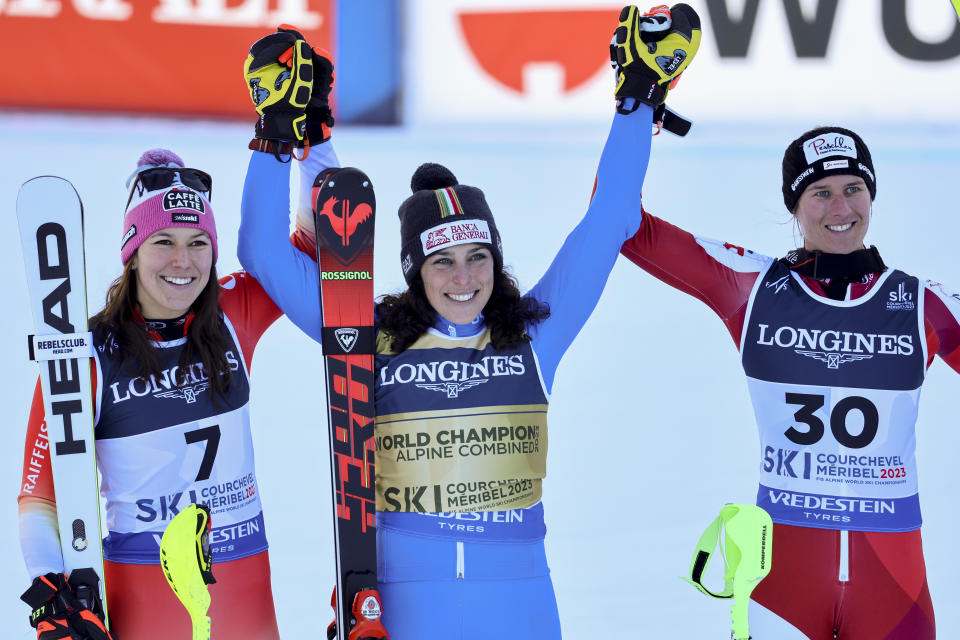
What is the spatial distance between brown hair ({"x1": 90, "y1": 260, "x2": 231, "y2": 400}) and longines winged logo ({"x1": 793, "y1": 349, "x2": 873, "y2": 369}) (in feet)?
4.77

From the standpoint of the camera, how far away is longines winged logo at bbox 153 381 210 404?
238 cm

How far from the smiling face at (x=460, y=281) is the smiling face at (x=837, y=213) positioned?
888 mm

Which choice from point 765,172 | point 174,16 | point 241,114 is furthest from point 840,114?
point 174,16

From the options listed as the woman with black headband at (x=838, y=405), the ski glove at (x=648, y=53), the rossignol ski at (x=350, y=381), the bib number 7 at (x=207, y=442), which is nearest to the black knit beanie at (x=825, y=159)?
the woman with black headband at (x=838, y=405)

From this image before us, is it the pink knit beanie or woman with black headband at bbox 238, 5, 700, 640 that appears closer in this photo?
woman with black headband at bbox 238, 5, 700, 640

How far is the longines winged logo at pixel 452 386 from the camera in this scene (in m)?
2.35

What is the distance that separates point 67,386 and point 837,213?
1.93 m

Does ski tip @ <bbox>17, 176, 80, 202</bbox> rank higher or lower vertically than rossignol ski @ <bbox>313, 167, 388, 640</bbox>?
higher

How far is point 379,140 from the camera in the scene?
6176 mm

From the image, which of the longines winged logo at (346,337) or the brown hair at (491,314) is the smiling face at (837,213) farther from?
the longines winged logo at (346,337)

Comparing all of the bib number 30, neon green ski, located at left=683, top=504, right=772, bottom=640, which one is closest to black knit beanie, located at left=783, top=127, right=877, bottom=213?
the bib number 30

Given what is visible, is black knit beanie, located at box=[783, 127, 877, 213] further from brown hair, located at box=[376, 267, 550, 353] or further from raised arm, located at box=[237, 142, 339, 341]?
raised arm, located at box=[237, 142, 339, 341]

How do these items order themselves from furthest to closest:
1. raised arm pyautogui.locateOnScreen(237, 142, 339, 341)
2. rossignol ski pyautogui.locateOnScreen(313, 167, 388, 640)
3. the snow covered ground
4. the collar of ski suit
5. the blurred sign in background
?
the blurred sign in background < the snow covered ground < the collar of ski suit < raised arm pyautogui.locateOnScreen(237, 142, 339, 341) < rossignol ski pyautogui.locateOnScreen(313, 167, 388, 640)

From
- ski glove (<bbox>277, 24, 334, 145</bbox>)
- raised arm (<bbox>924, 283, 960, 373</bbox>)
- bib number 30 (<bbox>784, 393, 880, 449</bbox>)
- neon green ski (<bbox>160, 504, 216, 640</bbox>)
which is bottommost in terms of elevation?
neon green ski (<bbox>160, 504, 216, 640</bbox>)
